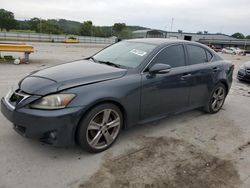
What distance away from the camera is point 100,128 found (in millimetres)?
3316

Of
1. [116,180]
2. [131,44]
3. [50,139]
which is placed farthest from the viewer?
[131,44]

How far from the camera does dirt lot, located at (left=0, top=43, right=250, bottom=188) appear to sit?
109 inches

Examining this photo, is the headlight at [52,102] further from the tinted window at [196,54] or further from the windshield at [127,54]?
the tinted window at [196,54]

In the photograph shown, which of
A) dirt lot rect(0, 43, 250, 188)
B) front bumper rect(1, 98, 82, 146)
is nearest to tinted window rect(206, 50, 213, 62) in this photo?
dirt lot rect(0, 43, 250, 188)

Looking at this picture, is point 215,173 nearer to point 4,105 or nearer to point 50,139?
point 50,139

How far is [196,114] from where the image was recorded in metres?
5.21

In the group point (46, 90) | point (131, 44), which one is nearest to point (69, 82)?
point (46, 90)

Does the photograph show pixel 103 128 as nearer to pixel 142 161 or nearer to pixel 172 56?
pixel 142 161

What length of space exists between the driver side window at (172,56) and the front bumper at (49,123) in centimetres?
165

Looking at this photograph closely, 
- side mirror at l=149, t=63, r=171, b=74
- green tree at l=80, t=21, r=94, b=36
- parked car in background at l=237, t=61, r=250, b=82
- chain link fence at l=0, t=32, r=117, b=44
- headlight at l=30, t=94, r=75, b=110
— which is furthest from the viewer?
green tree at l=80, t=21, r=94, b=36

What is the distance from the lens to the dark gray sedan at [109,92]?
293 cm

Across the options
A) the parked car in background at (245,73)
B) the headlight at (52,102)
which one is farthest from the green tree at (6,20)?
the headlight at (52,102)

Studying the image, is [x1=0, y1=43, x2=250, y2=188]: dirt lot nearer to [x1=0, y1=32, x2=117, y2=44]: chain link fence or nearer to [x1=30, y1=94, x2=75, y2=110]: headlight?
[x1=30, y1=94, x2=75, y2=110]: headlight

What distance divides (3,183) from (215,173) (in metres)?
2.48
